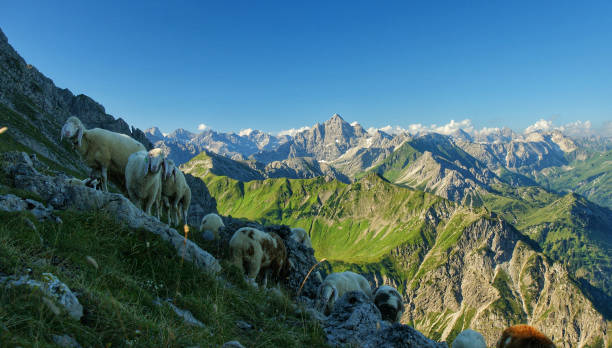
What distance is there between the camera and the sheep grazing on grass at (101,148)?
54.2 feet

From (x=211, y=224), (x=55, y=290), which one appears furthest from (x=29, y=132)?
(x=55, y=290)

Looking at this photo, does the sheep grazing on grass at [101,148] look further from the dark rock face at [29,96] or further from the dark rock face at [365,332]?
the dark rock face at [29,96]

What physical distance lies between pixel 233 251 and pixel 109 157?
9155 millimetres

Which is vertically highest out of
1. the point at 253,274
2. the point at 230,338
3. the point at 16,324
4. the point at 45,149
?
the point at 16,324

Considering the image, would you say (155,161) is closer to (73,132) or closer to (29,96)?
(73,132)

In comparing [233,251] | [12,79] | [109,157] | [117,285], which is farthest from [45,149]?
[117,285]

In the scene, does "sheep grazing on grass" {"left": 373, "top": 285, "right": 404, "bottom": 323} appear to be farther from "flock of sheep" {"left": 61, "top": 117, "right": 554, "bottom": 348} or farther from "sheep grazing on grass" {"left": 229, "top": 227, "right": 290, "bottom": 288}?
"sheep grazing on grass" {"left": 229, "top": 227, "right": 290, "bottom": 288}

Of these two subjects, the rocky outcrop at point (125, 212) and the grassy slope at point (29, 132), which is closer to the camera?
the rocky outcrop at point (125, 212)

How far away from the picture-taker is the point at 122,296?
539 centimetres

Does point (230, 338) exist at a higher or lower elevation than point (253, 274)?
higher

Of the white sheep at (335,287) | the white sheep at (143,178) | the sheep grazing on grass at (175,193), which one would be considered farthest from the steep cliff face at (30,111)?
the white sheep at (335,287)

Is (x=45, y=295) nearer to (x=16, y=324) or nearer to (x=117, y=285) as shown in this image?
(x=16, y=324)

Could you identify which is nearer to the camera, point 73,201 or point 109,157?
point 73,201

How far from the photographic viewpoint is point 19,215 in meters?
7.02
